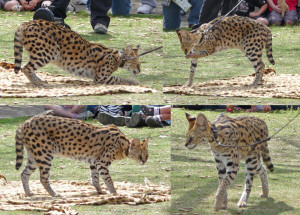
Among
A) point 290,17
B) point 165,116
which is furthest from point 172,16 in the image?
point 290,17

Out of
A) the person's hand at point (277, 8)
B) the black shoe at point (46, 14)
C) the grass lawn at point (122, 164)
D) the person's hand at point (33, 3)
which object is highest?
the person's hand at point (277, 8)

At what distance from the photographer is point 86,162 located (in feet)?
24.8

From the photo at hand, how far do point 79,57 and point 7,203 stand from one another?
269cm

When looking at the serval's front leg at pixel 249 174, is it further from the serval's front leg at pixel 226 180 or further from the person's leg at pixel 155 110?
the person's leg at pixel 155 110

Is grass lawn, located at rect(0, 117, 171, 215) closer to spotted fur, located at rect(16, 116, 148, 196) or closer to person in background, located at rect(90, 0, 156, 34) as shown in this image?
spotted fur, located at rect(16, 116, 148, 196)

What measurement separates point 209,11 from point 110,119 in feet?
7.33

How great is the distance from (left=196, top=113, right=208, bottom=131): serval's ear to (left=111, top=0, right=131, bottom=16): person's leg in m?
5.47

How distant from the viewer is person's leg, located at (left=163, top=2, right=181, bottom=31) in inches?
392

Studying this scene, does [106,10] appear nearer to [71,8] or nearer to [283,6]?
[71,8]

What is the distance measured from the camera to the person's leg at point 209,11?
31.1 feet

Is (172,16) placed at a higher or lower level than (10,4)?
higher

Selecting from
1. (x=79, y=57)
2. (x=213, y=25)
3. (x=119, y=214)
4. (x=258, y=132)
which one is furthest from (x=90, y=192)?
(x=213, y=25)

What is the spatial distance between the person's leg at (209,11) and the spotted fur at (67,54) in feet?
3.15

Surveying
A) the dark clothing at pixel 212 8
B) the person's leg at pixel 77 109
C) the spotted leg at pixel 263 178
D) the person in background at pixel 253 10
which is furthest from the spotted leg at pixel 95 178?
the person in background at pixel 253 10
